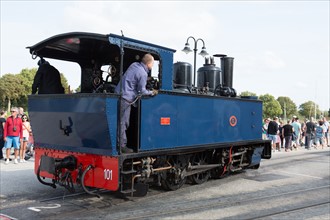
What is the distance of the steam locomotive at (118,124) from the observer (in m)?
5.55

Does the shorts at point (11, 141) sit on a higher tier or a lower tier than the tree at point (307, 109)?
lower

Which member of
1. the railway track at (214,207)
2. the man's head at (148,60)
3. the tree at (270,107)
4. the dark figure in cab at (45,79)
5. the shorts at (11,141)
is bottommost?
the railway track at (214,207)

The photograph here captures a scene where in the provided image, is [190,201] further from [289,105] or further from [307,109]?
[307,109]

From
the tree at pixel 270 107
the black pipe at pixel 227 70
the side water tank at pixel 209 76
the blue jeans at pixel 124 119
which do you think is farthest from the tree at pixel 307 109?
the blue jeans at pixel 124 119

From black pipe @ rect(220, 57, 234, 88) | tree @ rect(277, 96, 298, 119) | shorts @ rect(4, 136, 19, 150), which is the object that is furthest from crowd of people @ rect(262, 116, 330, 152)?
tree @ rect(277, 96, 298, 119)

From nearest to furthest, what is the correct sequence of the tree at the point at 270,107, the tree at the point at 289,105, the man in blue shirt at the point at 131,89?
1. the man in blue shirt at the point at 131,89
2. the tree at the point at 270,107
3. the tree at the point at 289,105

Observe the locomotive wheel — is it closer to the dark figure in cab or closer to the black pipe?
the black pipe

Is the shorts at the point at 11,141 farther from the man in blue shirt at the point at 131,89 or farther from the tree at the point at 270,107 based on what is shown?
the tree at the point at 270,107

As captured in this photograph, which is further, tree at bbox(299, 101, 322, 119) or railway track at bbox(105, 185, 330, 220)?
tree at bbox(299, 101, 322, 119)

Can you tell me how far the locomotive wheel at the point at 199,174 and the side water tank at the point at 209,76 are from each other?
166 cm

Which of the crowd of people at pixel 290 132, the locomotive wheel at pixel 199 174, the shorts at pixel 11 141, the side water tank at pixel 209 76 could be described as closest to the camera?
the locomotive wheel at pixel 199 174

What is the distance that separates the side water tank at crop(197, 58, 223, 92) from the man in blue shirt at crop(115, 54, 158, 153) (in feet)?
9.56

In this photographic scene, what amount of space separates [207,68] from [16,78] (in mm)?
54949

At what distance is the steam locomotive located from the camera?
5.55m
